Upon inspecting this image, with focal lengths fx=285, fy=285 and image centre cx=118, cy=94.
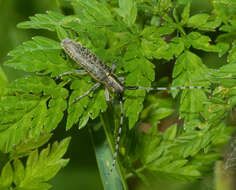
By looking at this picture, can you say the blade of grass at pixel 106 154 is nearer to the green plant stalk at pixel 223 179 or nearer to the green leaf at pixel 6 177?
the green leaf at pixel 6 177

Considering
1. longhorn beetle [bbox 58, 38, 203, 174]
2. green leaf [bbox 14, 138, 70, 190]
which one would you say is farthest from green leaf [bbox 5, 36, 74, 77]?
green leaf [bbox 14, 138, 70, 190]

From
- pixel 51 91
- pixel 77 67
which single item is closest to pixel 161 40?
pixel 77 67

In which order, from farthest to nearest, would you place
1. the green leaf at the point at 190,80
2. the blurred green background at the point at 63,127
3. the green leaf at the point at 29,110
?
the blurred green background at the point at 63,127
the green leaf at the point at 190,80
the green leaf at the point at 29,110

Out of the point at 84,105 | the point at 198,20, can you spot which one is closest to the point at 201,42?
the point at 198,20

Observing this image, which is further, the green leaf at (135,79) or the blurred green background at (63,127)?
the blurred green background at (63,127)

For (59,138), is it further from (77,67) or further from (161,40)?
(161,40)

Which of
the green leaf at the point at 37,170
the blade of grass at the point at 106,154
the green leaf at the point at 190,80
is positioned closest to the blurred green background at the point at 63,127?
the blade of grass at the point at 106,154
